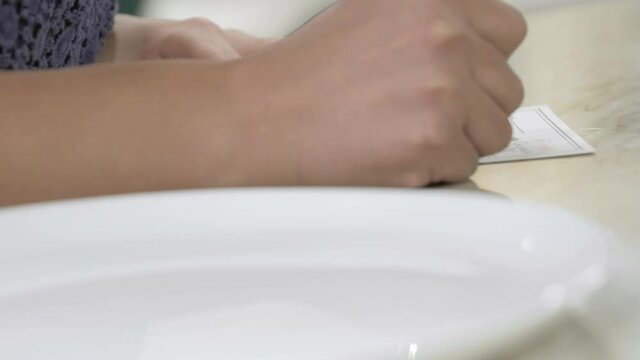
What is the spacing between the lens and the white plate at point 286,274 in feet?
0.64

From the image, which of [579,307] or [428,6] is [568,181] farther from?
[579,307]

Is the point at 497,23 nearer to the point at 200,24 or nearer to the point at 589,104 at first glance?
the point at 589,104

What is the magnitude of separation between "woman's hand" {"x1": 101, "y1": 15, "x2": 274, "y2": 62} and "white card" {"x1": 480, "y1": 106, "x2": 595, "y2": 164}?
0.54 ft

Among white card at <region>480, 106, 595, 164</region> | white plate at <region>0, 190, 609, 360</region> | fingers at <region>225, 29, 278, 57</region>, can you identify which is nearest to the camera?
white plate at <region>0, 190, 609, 360</region>

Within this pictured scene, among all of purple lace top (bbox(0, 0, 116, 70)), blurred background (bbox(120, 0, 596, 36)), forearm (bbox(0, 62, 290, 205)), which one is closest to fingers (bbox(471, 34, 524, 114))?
forearm (bbox(0, 62, 290, 205))

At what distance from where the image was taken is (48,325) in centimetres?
21

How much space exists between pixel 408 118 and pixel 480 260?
0.46ft

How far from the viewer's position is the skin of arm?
372mm

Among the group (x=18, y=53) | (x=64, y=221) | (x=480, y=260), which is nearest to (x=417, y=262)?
(x=480, y=260)

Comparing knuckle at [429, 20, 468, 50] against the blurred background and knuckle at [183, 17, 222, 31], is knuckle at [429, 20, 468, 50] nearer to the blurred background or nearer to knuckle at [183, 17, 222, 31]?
knuckle at [183, 17, 222, 31]

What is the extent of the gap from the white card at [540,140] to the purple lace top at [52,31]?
0.28 metres

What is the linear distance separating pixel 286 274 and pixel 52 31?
1.37 ft

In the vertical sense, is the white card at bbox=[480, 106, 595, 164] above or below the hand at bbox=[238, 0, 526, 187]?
below

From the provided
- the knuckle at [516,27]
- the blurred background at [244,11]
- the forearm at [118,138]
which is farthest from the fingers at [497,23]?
the blurred background at [244,11]
